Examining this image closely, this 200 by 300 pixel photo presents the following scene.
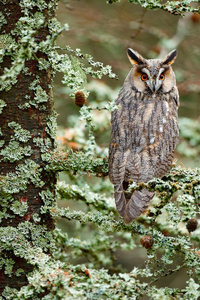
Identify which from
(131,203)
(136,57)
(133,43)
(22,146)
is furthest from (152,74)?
(133,43)

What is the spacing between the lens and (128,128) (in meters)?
3.75

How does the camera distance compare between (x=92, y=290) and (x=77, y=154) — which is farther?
(x=77, y=154)

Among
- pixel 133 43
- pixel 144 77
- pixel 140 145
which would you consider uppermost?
pixel 133 43

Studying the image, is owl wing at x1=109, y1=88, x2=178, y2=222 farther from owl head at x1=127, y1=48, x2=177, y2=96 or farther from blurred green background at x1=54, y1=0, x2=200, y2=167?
blurred green background at x1=54, y1=0, x2=200, y2=167

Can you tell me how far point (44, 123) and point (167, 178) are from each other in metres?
0.93

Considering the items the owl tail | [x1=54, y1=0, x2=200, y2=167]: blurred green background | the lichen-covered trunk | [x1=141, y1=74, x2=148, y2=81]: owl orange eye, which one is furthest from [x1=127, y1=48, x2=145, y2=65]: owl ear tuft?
the lichen-covered trunk

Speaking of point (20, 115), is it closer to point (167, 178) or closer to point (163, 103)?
point (167, 178)

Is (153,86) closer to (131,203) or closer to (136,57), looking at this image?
(136,57)

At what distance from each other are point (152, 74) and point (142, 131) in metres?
0.51

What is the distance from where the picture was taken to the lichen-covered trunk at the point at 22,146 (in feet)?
8.84

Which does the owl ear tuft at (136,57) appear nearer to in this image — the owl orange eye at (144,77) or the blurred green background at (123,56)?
the owl orange eye at (144,77)

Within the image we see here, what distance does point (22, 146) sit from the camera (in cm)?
277

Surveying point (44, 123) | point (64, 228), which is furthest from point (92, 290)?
point (64, 228)

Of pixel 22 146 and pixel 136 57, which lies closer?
pixel 22 146
